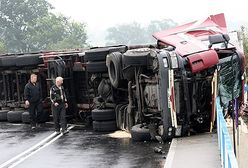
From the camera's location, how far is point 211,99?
985cm

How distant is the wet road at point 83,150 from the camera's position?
8.44 m

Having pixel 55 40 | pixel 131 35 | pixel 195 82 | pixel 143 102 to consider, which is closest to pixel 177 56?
pixel 195 82

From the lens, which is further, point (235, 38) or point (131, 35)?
point (131, 35)

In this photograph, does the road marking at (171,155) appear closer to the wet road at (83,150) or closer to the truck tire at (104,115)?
the wet road at (83,150)

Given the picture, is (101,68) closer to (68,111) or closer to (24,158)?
(68,111)

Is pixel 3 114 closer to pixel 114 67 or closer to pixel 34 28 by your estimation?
pixel 114 67

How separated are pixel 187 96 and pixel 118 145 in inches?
69.2

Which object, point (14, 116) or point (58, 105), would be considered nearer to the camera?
point (58, 105)

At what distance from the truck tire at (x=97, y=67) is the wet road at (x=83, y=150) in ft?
5.02

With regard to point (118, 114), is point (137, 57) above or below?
above

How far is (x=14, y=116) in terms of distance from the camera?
1446 centimetres

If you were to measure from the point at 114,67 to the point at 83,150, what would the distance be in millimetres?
2319

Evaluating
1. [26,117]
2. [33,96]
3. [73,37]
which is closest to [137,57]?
[33,96]

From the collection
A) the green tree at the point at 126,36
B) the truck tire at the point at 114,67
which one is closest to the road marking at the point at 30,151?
the truck tire at the point at 114,67
